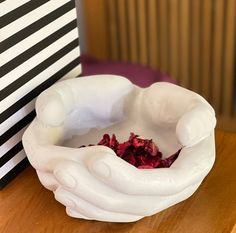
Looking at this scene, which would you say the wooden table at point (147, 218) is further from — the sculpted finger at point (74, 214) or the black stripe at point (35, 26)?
the black stripe at point (35, 26)

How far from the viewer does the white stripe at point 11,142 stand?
760mm

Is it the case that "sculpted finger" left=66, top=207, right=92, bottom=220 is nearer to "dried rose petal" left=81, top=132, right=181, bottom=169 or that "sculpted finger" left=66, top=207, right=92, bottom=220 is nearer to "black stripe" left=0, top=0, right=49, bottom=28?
"dried rose petal" left=81, top=132, right=181, bottom=169

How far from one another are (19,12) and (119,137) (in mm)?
205

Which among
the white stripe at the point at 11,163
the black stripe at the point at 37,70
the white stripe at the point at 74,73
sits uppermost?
the black stripe at the point at 37,70

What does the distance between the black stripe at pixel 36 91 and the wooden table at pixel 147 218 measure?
0.10 metres

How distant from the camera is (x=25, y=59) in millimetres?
762

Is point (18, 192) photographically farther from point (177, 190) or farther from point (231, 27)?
point (231, 27)

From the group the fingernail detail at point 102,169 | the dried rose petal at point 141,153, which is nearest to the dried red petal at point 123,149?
the dried rose petal at point 141,153

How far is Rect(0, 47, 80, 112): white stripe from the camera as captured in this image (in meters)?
0.75

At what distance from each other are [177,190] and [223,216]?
0.10 m

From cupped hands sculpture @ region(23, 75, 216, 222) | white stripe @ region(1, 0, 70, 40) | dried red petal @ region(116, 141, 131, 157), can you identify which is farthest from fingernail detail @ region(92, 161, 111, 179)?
white stripe @ region(1, 0, 70, 40)

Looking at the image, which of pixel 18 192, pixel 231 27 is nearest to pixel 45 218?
pixel 18 192

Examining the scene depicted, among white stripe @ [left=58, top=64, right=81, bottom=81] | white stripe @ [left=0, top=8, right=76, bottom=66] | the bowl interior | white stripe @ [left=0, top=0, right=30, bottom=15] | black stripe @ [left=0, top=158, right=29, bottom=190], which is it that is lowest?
black stripe @ [left=0, top=158, right=29, bottom=190]

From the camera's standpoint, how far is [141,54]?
5.00ft
